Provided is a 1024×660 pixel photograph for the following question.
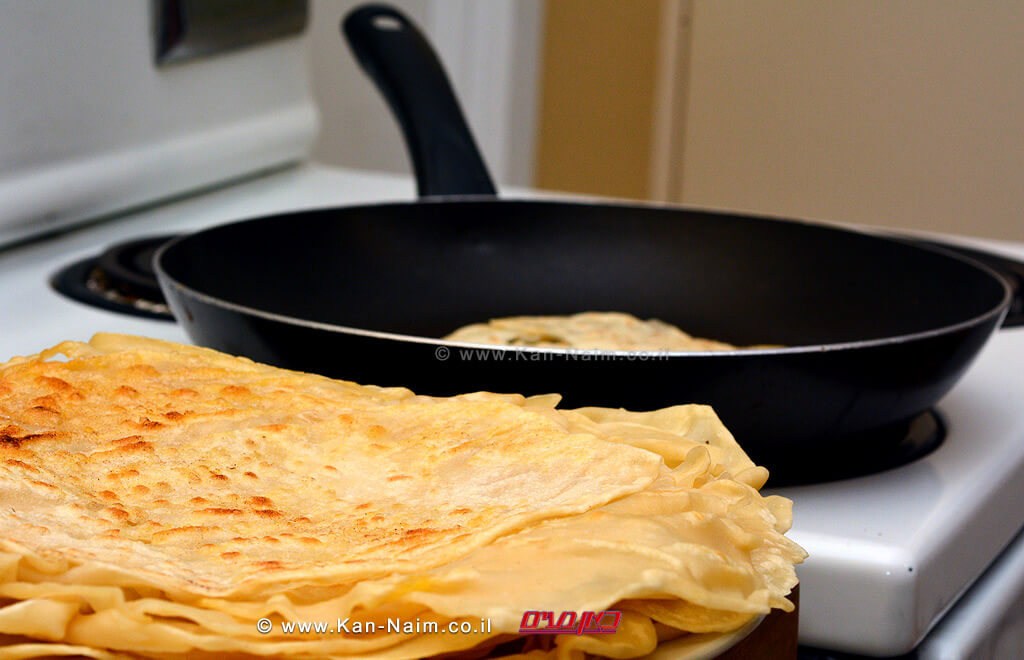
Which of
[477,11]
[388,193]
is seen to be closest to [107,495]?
[388,193]

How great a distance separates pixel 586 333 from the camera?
830 mm

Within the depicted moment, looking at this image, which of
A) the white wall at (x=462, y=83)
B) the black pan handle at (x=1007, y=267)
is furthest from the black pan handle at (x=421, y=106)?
the white wall at (x=462, y=83)

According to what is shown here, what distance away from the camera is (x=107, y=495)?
14.4 inches

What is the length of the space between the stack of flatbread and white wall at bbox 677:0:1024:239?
2.74 metres

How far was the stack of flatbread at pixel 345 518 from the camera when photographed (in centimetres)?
30

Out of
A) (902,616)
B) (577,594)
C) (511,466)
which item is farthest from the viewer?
(902,616)

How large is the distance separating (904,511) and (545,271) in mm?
429

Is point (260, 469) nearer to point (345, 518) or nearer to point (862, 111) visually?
point (345, 518)

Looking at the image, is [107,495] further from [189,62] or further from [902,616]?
[189,62]

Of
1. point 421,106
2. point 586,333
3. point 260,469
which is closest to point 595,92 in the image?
point 421,106

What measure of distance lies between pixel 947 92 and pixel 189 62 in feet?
7.40

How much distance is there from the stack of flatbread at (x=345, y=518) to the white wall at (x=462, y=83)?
1515 millimetres

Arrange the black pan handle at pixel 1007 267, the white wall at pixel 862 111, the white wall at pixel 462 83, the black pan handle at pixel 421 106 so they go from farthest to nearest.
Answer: the white wall at pixel 862 111 < the white wall at pixel 462 83 < the black pan handle at pixel 421 106 < the black pan handle at pixel 1007 267

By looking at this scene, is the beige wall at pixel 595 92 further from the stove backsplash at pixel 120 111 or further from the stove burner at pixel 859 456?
the stove burner at pixel 859 456
